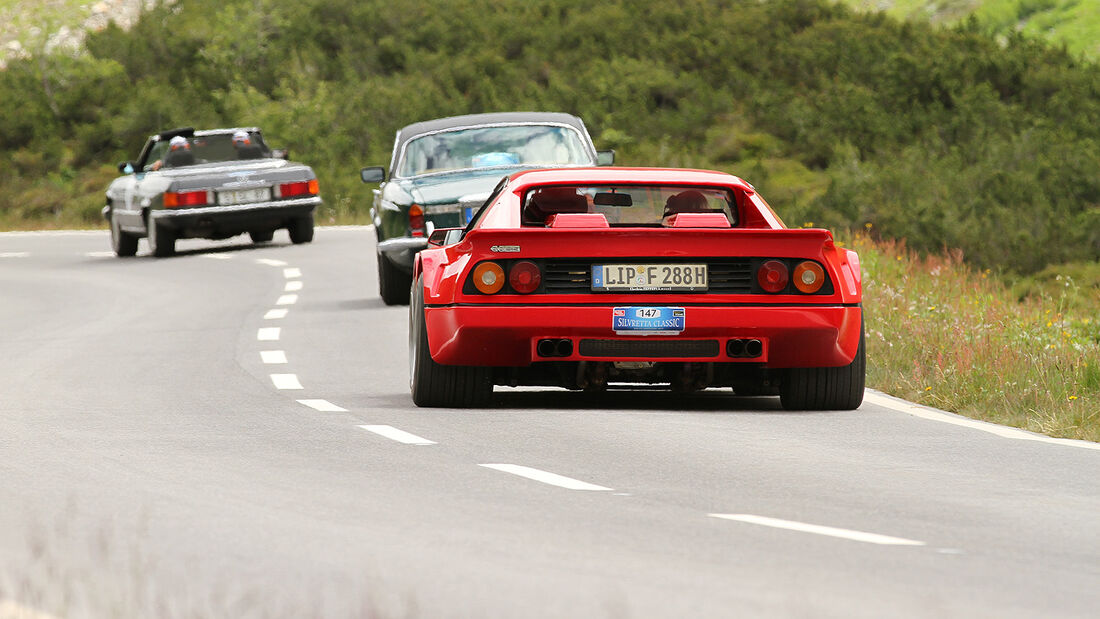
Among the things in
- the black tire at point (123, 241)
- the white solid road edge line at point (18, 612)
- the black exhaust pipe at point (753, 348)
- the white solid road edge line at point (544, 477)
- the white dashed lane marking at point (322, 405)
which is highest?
the white solid road edge line at point (18, 612)

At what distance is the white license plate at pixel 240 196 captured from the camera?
86.3 ft

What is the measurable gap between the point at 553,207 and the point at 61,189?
39364mm

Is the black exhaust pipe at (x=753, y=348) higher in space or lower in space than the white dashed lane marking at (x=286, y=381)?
higher

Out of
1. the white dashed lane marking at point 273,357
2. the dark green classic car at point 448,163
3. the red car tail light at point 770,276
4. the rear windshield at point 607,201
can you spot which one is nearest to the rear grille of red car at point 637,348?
the red car tail light at point 770,276

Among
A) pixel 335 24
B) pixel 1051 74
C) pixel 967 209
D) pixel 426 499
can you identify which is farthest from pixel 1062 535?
pixel 335 24

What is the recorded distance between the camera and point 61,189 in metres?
48.4

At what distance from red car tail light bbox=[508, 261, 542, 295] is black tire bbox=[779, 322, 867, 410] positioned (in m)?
1.52

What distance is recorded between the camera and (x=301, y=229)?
28.7 meters

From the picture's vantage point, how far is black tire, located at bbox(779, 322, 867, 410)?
10.3 metres

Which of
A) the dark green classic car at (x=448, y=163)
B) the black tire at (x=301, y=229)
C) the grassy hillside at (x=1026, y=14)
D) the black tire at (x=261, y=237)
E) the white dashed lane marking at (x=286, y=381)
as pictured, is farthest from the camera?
the grassy hillside at (x=1026, y=14)

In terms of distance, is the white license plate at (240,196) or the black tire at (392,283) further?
the white license plate at (240,196)

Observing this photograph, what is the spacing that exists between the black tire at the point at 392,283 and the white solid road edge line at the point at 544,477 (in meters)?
9.40

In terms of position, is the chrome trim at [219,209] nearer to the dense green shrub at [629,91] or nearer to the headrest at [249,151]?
the headrest at [249,151]

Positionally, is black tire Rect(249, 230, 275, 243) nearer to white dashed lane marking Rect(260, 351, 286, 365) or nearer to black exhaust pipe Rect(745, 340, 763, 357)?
white dashed lane marking Rect(260, 351, 286, 365)
